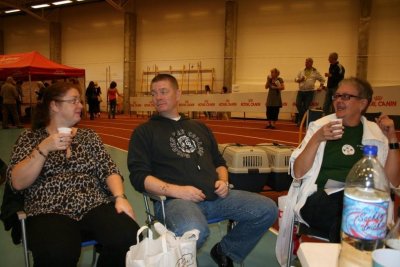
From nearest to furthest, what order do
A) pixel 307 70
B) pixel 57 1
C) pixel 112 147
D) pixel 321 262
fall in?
pixel 321 262, pixel 112 147, pixel 307 70, pixel 57 1

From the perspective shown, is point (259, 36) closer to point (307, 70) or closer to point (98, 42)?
point (307, 70)

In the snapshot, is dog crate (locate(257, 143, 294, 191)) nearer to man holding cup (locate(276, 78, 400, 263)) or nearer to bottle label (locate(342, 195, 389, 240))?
man holding cup (locate(276, 78, 400, 263))

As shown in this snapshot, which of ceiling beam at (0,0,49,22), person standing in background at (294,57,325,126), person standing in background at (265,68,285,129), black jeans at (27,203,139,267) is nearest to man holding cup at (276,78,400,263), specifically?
black jeans at (27,203,139,267)

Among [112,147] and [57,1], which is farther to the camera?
[57,1]

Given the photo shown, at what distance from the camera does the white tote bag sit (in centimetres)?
139

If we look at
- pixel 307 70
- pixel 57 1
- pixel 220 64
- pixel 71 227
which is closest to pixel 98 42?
pixel 57 1

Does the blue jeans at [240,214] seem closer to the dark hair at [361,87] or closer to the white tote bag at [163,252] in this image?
the white tote bag at [163,252]

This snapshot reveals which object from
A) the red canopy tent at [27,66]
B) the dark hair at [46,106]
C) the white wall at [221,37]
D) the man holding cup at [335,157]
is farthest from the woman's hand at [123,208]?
the white wall at [221,37]

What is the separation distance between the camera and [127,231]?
1.85m

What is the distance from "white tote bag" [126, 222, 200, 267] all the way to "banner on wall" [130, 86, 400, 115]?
8606 mm

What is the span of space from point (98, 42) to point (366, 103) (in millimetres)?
16849

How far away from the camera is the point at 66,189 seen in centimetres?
199

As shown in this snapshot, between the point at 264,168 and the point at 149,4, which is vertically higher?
the point at 149,4

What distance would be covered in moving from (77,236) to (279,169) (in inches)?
81.2
